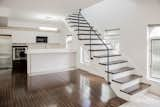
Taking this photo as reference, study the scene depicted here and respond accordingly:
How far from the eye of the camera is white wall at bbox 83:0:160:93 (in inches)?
141

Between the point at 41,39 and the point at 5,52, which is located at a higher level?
the point at 41,39

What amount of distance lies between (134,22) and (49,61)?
437 centimetres

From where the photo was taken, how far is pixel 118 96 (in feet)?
10.8

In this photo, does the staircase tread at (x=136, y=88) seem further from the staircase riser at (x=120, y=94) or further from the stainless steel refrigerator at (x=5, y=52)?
the stainless steel refrigerator at (x=5, y=52)

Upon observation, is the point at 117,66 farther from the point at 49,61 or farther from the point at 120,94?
the point at 49,61

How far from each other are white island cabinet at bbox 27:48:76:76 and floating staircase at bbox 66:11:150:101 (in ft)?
6.39

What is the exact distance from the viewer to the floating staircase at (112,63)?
3.27 m

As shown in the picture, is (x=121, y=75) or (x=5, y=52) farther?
(x=5, y=52)

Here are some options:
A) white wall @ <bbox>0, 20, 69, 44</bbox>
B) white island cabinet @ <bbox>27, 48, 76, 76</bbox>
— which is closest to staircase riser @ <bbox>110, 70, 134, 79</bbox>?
white island cabinet @ <bbox>27, 48, 76, 76</bbox>

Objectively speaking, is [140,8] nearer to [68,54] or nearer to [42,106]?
[42,106]

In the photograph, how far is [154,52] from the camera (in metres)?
3.73

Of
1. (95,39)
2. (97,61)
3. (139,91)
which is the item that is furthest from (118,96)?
(95,39)

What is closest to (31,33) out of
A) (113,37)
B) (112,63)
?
(113,37)

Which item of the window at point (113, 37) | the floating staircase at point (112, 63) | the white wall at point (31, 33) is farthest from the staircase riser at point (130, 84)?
the white wall at point (31, 33)
